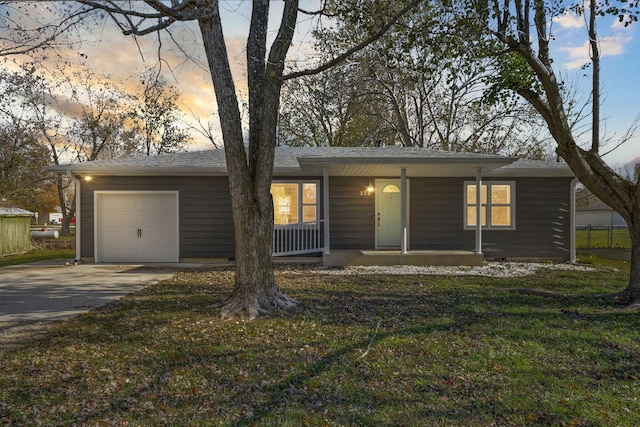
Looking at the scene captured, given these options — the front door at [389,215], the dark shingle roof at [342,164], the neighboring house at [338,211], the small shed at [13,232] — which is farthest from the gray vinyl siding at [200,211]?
the small shed at [13,232]

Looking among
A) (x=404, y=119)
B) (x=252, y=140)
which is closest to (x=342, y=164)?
(x=252, y=140)

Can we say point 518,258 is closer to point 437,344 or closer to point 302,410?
point 437,344

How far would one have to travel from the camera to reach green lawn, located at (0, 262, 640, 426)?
8.90ft

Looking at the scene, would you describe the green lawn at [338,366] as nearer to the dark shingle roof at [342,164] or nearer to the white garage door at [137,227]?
the dark shingle roof at [342,164]

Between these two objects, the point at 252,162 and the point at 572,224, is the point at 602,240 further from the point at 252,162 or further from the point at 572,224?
the point at 252,162

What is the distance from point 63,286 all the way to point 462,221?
9920 mm

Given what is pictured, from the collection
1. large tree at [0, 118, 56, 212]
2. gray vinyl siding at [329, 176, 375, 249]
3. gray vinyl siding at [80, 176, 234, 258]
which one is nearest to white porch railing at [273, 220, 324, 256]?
gray vinyl siding at [329, 176, 375, 249]


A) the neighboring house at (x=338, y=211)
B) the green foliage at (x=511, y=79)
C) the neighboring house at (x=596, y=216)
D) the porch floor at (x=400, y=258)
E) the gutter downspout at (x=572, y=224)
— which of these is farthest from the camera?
the neighboring house at (x=596, y=216)

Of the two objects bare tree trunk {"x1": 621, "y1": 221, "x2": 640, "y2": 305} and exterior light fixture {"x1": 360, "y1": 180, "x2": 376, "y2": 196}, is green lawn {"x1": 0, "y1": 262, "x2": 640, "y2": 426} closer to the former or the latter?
bare tree trunk {"x1": 621, "y1": 221, "x2": 640, "y2": 305}

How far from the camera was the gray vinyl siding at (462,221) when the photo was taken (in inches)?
429

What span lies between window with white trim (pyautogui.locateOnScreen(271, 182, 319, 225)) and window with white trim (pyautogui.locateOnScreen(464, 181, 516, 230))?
4.47 metres

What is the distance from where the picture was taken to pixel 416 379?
10.6ft

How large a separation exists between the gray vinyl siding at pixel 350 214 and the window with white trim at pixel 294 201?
0.55m

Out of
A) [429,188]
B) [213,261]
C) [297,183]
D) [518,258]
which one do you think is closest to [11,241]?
[213,261]
